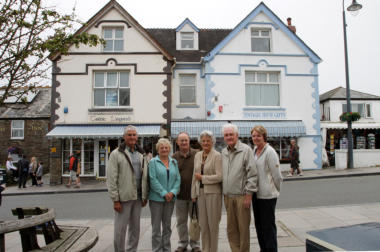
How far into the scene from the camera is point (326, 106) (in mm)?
23750

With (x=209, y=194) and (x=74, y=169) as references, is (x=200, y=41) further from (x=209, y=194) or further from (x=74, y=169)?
(x=209, y=194)

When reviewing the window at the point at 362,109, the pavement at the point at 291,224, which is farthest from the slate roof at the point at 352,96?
the pavement at the point at 291,224

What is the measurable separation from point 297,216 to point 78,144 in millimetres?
12190

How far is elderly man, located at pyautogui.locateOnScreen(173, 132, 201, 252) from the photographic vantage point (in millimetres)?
4469

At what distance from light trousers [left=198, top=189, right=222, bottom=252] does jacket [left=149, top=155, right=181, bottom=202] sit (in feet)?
1.56

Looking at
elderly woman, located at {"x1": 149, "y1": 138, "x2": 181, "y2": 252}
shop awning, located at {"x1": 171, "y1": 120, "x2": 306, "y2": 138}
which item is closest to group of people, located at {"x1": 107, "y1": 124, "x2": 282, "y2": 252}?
elderly woman, located at {"x1": 149, "y1": 138, "x2": 181, "y2": 252}

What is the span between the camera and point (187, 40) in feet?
57.7

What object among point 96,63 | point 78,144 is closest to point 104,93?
point 96,63

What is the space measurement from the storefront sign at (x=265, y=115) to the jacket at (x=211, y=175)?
11.8 m

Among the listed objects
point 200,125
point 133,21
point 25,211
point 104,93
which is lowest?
point 25,211

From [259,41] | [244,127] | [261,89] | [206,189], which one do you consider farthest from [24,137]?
[206,189]

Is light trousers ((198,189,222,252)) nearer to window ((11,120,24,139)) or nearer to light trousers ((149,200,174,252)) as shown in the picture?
light trousers ((149,200,174,252))

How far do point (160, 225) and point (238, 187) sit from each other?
54.9 inches

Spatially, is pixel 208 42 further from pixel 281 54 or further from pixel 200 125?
pixel 200 125
